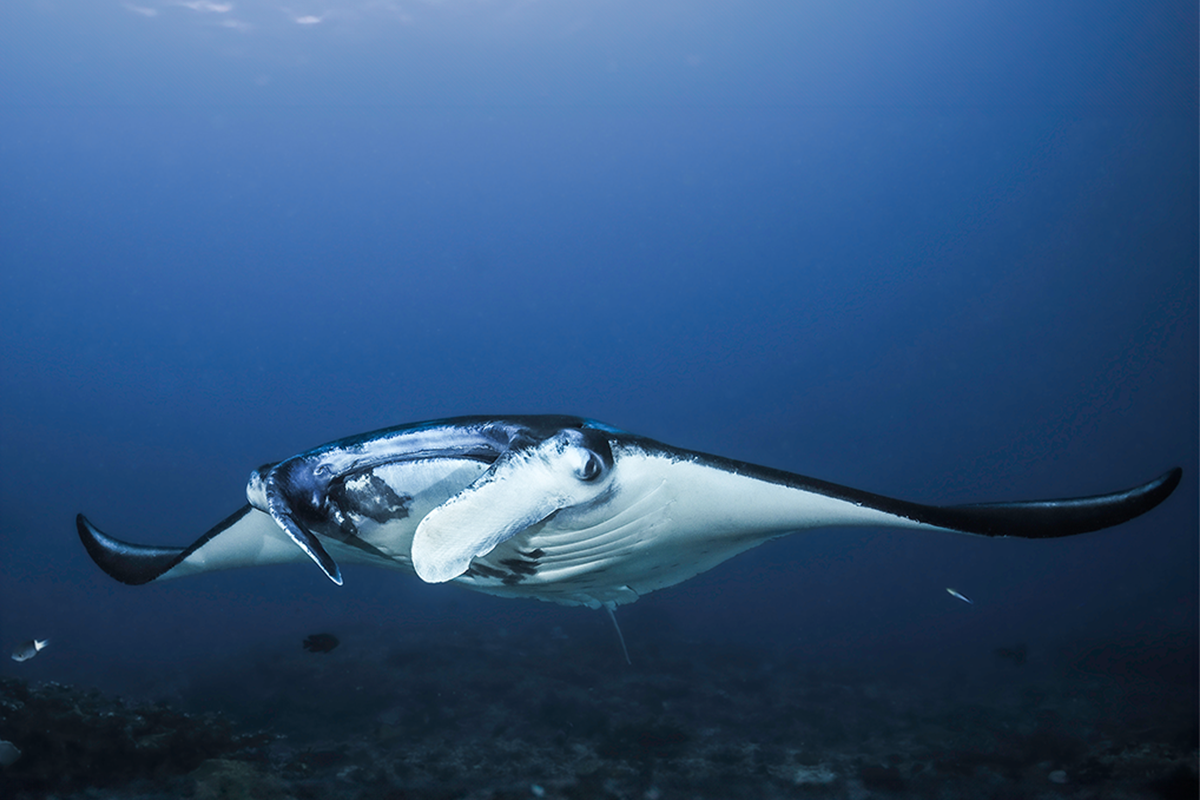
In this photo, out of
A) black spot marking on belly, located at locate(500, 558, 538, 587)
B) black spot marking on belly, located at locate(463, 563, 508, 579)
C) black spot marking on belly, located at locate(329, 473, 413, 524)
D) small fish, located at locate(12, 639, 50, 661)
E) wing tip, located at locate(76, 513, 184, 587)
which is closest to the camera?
black spot marking on belly, located at locate(329, 473, 413, 524)

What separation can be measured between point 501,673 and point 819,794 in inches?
164

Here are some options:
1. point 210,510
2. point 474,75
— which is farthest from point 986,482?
point 210,510

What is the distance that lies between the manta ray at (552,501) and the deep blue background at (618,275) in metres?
9.33

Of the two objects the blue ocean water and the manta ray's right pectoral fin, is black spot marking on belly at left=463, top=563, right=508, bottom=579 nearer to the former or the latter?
the manta ray's right pectoral fin

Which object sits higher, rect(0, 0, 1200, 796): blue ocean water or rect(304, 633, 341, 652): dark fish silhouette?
rect(0, 0, 1200, 796): blue ocean water

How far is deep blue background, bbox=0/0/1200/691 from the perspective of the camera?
61.2ft

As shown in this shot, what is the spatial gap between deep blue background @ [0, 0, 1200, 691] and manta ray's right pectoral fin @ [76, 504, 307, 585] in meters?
8.05

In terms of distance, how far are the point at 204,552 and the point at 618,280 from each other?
2637 inches

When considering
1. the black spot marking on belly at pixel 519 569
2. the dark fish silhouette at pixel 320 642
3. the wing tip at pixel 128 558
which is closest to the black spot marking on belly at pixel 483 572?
the black spot marking on belly at pixel 519 569

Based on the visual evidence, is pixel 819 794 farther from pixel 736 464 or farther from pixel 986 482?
pixel 986 482

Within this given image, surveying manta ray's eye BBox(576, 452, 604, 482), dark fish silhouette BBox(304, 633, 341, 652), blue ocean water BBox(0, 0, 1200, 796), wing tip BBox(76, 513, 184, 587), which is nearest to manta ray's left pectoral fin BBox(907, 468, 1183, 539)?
manta ray's eye BBox(576, 452, 604, 482)

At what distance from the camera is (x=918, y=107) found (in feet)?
106

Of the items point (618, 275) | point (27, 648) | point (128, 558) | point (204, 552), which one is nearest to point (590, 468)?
point (204, 552)

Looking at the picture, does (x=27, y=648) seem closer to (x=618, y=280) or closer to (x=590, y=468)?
(x=590, y=468)
